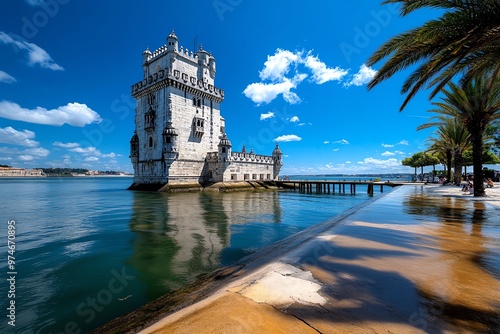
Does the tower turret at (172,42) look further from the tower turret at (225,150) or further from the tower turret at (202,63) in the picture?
the tower turret at (225,150)

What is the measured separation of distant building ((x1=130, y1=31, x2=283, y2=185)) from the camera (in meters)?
31.9

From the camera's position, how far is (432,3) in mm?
7070

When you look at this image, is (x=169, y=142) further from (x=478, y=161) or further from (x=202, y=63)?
(x=478, y=161)

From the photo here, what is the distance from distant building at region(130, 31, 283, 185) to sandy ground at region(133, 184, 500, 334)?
1189 inches

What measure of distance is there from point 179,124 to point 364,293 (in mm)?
33325

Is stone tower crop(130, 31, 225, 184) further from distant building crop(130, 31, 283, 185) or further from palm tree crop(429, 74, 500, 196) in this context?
palm tree crop(429, 74, 500, 196)

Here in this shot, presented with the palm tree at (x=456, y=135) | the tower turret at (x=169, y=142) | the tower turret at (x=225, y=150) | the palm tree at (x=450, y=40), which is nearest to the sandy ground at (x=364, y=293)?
the palm tree at (x=450, y=40)

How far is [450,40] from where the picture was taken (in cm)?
696

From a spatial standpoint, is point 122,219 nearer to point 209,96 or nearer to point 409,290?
point 409,290

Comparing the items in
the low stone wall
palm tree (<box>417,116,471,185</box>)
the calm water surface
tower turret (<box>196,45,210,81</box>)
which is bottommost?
the calm water surface

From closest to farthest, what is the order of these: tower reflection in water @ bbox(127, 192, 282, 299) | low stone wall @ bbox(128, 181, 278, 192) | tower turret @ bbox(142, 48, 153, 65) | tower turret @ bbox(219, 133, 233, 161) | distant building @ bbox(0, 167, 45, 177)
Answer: tower reflection in water @ bbox(127, 192, 282, 299) < low stone wall @ bbox(128, 181, 278, 192) < tower turret @ bbox(219, 133, 233, 161) < tower turret @ bbox(142, 48, 153, 65) < distant building @ bbox(0, 167, 45, 177)

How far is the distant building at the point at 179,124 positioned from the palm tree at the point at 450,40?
2815cm

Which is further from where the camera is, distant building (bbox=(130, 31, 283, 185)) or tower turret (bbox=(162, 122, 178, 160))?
distant building (bbox=(130, 31, 283, 185))

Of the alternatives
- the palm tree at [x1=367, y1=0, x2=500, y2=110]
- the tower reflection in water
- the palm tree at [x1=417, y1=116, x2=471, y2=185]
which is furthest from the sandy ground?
the palm tree at [x1=417, y1=116, x2=471, y2=185]
